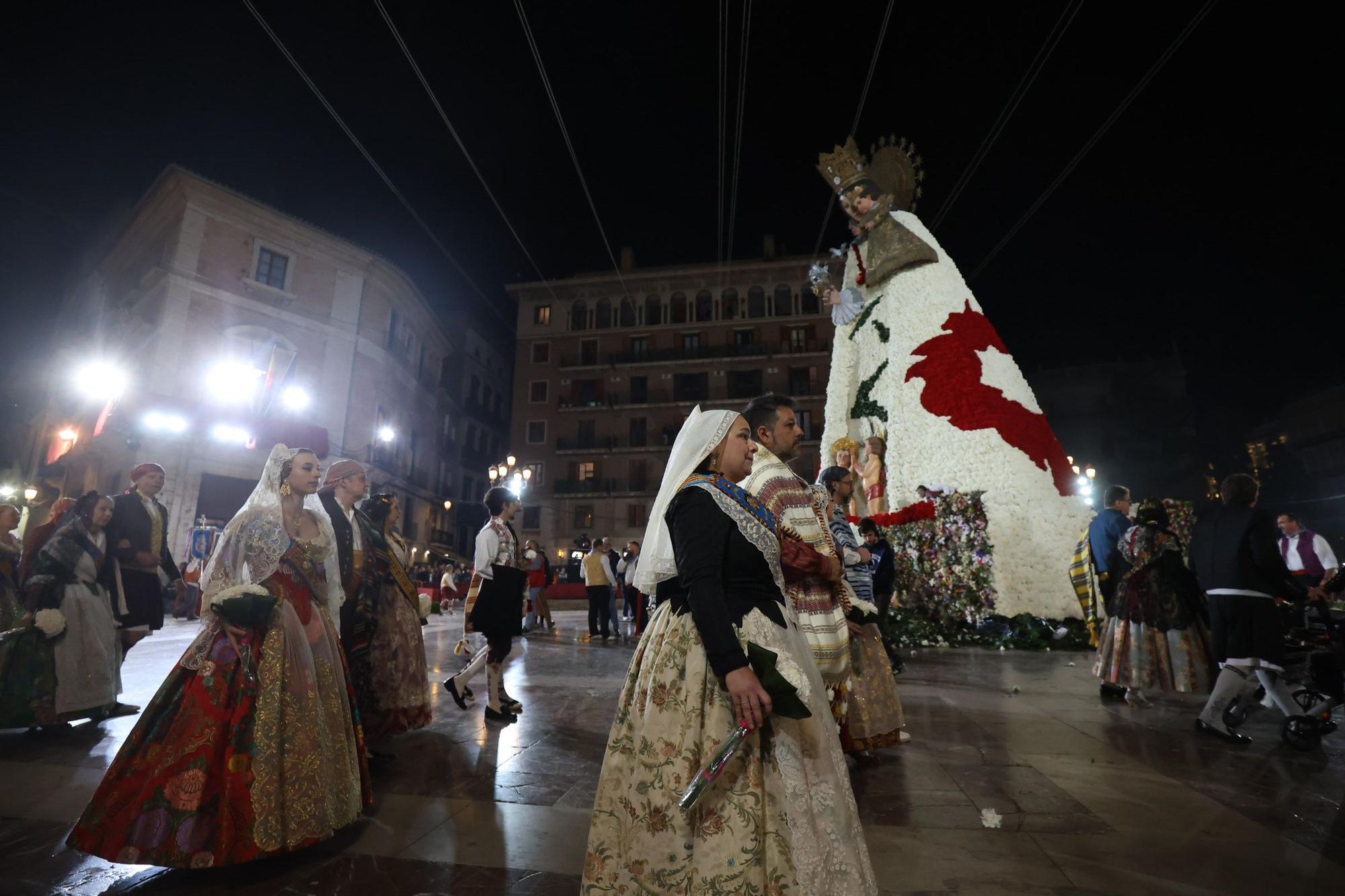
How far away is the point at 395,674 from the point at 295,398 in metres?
21.2

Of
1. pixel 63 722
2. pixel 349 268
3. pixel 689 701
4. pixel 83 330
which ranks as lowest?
pixel 63 722

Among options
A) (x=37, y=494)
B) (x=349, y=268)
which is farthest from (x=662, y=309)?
(x=37, y=494)

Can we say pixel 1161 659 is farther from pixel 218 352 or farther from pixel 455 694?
pixel 218 352

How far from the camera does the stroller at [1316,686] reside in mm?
3855

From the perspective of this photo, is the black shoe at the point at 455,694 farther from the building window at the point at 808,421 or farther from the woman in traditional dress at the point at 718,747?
the building window at the point at 808,421

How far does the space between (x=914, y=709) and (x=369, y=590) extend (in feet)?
12.9

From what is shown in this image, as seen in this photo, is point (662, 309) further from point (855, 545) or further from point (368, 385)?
point (855, 545)

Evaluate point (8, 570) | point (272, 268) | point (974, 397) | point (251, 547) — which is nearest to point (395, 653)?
point (251, 547)

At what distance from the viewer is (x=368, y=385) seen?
24.8m

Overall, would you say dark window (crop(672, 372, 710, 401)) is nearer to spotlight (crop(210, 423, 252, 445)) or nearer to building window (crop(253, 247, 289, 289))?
building window (crop(253, 247, 289, 289))

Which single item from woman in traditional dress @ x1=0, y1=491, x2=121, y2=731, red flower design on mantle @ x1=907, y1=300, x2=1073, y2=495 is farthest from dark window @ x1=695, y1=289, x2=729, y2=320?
woman in traditional dress @ x1=0, y1=491, x2=121, y2=731

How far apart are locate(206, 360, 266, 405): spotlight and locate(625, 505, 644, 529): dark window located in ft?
58.3

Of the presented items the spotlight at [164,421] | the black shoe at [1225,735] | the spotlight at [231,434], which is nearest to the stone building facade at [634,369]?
the spotlight at [231,434]

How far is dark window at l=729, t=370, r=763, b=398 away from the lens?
113ft
